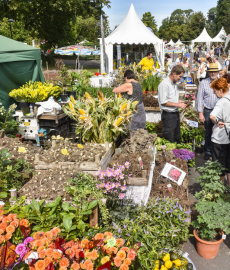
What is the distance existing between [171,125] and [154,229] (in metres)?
2.33

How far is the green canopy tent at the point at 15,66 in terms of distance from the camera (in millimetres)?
6105

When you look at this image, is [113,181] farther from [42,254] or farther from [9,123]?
[9,123]

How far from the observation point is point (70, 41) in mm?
39156

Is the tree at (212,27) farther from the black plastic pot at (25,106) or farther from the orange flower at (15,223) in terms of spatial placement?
the orange flower at (15,223)

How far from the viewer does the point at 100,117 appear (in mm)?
3629

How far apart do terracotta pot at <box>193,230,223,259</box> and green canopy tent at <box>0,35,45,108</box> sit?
5229 millimetres

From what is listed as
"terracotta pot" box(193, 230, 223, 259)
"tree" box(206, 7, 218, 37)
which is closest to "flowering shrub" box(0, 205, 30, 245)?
"terracotta pot" box(193, 230, 223, 259)

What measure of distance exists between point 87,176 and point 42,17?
2409cm

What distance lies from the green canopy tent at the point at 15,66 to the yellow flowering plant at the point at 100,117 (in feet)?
10.5

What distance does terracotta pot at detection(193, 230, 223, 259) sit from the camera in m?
2.76

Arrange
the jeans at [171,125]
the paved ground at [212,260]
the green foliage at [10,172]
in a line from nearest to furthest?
the paved ground at [212,260]
the green foliage at [10,172]
the jeans at [171,125]

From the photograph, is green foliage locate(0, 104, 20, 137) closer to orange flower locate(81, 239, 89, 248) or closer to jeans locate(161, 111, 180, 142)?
jeans locate(161, 111, 180, 142)

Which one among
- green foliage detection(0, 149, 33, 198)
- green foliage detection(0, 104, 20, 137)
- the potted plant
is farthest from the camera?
the potted plant

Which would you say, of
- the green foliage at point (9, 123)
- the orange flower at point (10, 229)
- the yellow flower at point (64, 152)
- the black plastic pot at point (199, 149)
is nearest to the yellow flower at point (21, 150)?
the yellow flower at point (64, 152)
